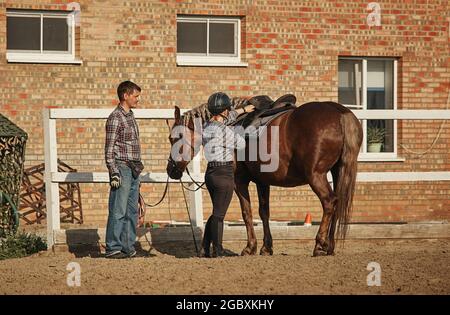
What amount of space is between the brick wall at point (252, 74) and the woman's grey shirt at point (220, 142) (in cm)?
579

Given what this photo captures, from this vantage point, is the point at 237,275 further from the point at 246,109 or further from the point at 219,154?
the point at 246,109

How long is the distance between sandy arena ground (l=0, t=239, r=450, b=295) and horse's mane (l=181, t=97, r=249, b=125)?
66.5 inches

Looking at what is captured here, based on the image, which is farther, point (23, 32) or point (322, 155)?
point (23, 32)

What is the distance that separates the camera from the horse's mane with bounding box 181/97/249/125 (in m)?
10.6

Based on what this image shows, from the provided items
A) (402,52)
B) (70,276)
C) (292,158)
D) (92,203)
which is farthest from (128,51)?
(70,276)

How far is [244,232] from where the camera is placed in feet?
39.2

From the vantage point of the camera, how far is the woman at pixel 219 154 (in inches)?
404

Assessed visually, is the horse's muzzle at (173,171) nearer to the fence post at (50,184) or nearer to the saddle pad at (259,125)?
the saddle pad at (259,125)

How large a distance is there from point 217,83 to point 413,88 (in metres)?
3.75

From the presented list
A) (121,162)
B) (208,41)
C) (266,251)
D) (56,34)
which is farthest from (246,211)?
(56,34)

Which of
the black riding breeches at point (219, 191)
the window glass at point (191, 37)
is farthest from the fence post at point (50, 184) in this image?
the window glass at point (191, 37)

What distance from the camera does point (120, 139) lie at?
10.5m

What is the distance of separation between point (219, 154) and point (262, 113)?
83 centimetres
